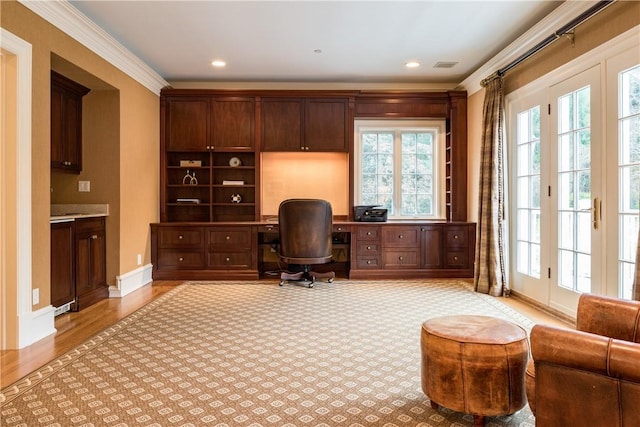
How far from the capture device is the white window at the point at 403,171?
5.95 metres

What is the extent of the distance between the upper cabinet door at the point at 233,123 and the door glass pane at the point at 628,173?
4.24m

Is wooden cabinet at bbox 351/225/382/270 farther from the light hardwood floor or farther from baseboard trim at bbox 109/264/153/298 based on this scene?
baseboard trim at bbox 109/264/153/298

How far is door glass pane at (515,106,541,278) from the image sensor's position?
405 centimetres

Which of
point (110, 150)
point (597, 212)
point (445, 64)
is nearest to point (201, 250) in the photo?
point (110, 150)

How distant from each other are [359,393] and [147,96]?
15.3ft

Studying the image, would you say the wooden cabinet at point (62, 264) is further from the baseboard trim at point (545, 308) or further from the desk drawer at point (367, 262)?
the baseboard trim at point (545, 308)

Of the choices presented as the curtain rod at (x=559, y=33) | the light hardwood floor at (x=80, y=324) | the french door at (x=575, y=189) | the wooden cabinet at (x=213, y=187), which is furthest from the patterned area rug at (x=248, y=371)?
the curtain rod at (x=559, y=33)

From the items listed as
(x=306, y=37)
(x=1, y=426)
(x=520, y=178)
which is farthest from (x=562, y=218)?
(x=1, y=426)

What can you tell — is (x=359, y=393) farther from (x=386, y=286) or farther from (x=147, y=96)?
(x=147, y=96)

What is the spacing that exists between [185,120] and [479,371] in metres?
5.12

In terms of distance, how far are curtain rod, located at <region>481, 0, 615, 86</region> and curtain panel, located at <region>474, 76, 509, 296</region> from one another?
0.81 ft

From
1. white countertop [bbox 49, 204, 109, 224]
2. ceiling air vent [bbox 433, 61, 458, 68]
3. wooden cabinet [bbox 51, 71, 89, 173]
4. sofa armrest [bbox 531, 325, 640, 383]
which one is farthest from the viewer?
ceiling air vent [bbox 433, 61, 458, 68]

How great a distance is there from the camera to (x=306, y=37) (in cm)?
423

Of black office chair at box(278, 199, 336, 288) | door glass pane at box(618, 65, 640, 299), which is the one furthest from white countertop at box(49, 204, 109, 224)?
door glass pane at box(618, 65, 640, 299)
